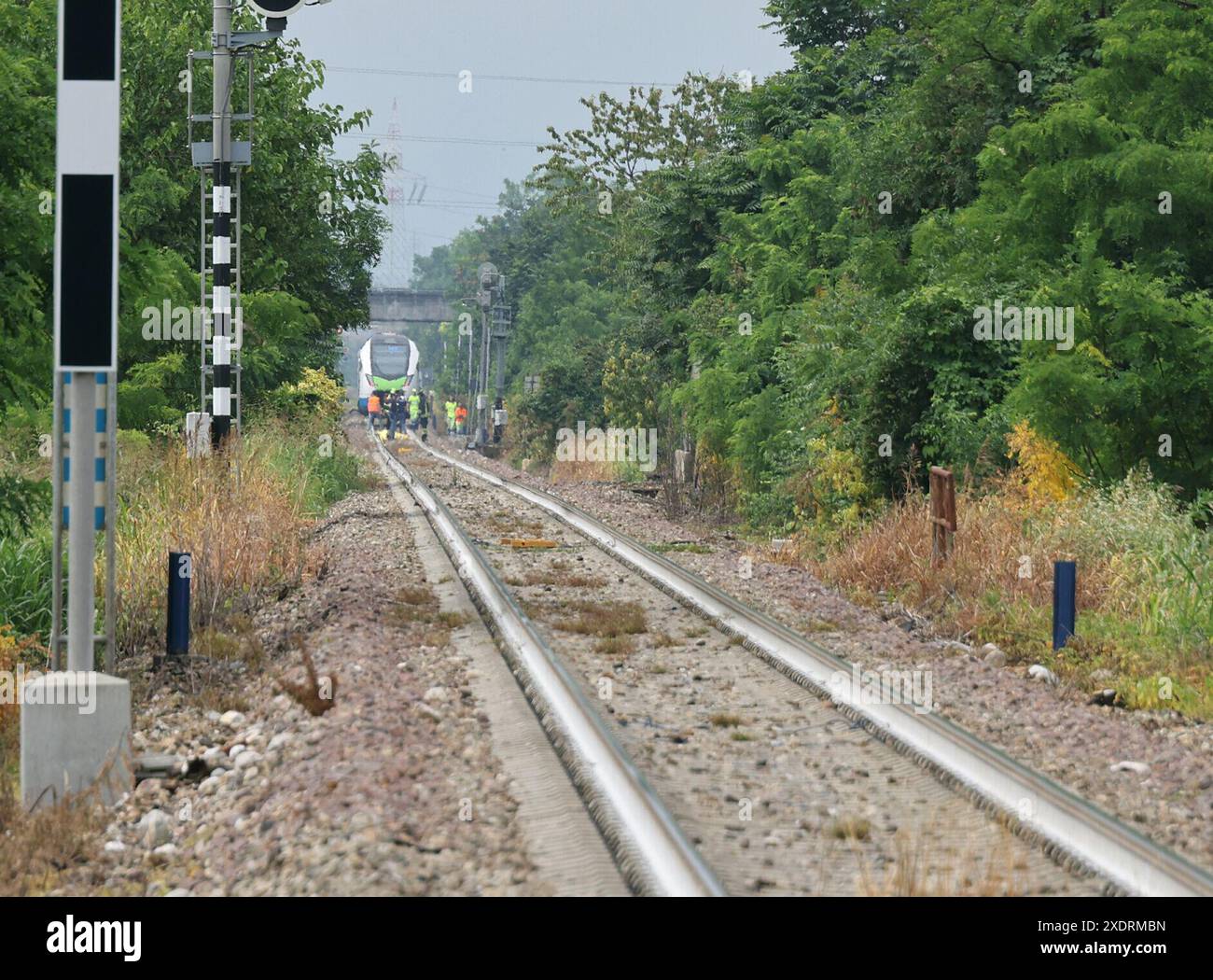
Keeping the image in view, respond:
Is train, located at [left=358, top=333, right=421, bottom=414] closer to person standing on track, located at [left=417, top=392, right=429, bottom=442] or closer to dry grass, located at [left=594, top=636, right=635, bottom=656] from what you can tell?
person standing on track, located at [left=417, top=392, right=429, bottom=442]

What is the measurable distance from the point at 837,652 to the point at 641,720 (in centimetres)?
273

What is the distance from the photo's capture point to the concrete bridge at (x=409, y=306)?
103875 mm

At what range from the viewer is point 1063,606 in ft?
35.7

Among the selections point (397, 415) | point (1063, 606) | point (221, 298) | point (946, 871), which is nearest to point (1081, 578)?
point (1063, 606)

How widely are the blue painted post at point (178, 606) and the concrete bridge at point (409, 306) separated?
Answer: 308 feet

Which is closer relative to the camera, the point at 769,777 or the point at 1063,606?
the point at 769,777

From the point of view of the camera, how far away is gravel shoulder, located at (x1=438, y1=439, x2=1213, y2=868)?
7035mm

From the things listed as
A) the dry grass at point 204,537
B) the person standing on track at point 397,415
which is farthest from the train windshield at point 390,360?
the dry grass at point 204,537

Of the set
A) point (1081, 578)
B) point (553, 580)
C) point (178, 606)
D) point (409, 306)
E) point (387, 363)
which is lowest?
point (553, 580)

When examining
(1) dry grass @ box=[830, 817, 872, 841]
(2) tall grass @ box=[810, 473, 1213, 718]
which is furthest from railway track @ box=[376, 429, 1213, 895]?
(2) tall grass @ box=[810, 473, 1213, 718]

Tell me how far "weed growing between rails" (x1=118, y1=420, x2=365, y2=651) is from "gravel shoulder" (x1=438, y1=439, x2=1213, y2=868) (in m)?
4.28

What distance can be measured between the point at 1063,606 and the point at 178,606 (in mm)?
6270

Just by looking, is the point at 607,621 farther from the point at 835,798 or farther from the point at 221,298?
the point at 221,298
